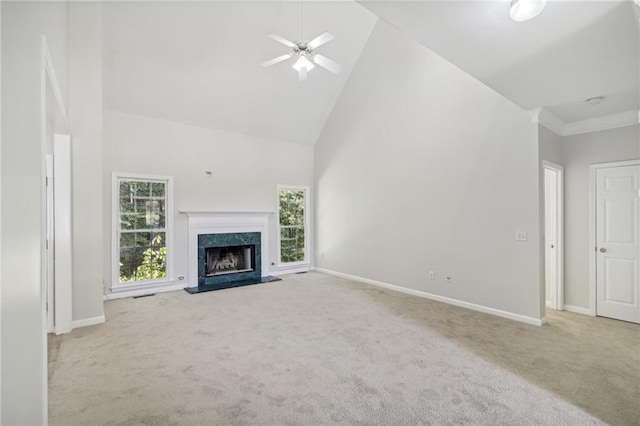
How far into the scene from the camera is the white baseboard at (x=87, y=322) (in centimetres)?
366

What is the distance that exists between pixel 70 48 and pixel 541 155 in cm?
574

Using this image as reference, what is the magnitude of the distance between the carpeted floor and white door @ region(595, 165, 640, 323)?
0.28 meters

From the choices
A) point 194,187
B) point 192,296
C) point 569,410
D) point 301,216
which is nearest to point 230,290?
point 192,296

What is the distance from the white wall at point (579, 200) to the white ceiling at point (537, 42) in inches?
40.3

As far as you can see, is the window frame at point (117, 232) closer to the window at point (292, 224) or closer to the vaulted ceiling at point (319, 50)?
the vaulted ceiling at point (319, 50)

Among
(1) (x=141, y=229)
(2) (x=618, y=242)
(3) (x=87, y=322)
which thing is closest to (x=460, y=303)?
(2) (x=618, y=242)

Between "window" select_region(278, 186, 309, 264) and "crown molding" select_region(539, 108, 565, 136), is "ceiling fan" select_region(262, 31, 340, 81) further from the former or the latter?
"window" select_region(278, 186, 309, 264)

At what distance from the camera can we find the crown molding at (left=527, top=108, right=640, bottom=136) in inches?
145

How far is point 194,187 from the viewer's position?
5.73m

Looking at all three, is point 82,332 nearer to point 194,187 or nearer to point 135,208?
point 135,208

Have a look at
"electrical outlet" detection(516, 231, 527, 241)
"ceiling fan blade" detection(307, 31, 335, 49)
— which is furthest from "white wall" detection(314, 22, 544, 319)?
"ceiling fan blade" detection(307, 31, 335, 49)

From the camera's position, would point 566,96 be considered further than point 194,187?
No

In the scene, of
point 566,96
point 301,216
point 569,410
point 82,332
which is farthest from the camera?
point 301,216

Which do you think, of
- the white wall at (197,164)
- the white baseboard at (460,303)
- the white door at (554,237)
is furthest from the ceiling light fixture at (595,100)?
the white wall at (197,164)
